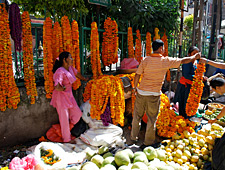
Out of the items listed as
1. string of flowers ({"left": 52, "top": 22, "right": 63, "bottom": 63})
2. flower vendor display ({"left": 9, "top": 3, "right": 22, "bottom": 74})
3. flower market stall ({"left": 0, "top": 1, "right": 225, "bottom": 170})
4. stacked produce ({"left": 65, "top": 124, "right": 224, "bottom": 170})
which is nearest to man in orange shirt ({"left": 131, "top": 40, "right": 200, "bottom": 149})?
flower market stall ({"left": 0, "top": 1, "right": 225, "bottom": 170})

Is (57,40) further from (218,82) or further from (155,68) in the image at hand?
(218,82)

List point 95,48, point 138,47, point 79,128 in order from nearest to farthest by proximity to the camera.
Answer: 1. point 79,128
2. point 95,48
3. point 138,47

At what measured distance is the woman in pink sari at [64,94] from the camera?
353 centimetres

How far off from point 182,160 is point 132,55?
343 centimetres

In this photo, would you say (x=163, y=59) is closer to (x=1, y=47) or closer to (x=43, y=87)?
(x=43, y=87)

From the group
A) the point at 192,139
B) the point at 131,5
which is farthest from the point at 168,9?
the point at 192,139

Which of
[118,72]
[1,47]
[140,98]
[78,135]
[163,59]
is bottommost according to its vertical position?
[78,135]

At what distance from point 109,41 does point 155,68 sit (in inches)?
72.8

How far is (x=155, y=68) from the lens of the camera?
10.9 feet

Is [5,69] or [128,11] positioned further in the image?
[128,11]

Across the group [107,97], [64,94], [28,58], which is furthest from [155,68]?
[28,58]

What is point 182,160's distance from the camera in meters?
2.73

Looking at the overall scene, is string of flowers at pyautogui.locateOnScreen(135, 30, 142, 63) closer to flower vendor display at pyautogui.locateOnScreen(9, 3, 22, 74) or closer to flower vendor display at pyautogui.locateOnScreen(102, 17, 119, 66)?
flower vendor display at pyautogui.locateOnScreen(102, 17, 119, 66)

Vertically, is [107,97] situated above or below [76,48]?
below
